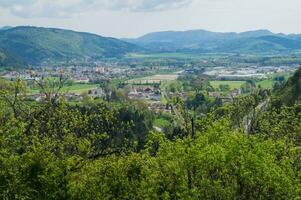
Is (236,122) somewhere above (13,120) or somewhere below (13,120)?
below

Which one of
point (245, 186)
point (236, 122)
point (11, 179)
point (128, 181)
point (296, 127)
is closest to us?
point (245, 186)

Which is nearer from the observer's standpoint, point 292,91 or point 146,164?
point 146,164

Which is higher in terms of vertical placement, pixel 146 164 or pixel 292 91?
pixel 146 164

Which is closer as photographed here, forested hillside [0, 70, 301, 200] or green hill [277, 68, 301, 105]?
forested hillside [0, 70, 301, 200]

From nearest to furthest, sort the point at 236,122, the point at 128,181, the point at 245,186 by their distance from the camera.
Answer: the point at 245,186 < the point at 128,181 < the point at 236,122

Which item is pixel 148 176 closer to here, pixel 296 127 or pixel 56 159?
pixel 56 159

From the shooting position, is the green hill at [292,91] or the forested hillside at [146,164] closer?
the forested hillside at [146,164]

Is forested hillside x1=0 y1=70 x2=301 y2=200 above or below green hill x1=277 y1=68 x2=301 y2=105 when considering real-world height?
above

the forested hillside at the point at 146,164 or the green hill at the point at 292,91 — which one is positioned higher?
the forested hillside at the point at 146,164

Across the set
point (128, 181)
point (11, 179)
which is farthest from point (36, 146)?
point (128, 181)

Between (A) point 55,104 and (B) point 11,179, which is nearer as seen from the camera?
(B) point 11,179
